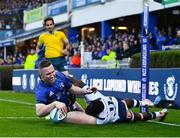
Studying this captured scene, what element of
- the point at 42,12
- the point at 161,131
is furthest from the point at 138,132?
the point at 42,12

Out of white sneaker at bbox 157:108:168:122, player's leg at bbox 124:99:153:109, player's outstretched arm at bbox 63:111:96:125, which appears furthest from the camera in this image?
white sneaker at bbox 157:108:168:122

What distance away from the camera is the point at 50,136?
8398mm

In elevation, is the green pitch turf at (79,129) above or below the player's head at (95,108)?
below

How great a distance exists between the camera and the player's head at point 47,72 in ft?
31.2

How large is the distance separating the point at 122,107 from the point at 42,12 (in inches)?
1417

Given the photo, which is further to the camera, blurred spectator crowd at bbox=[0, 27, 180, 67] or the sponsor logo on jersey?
blurred spectator crowd at bbox=[0, 27, 180, 67]

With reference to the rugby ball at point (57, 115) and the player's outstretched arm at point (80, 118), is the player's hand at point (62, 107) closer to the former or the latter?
the rugby ball at point (57, 115)

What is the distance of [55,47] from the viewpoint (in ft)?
46.5

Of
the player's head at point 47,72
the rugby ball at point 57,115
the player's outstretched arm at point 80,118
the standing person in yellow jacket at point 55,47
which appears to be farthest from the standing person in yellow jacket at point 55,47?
the rugby ball at point 57,115

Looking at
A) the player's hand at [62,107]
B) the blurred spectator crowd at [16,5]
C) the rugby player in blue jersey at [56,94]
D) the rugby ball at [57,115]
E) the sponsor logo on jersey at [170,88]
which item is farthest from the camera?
the blurred spectator crowd at [16,5]

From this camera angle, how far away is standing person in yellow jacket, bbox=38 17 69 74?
14.1 m

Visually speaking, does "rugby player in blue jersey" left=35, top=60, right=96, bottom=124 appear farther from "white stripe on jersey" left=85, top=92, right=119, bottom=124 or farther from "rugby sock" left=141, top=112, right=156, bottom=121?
"rugby sock" left=141, top=112, right=156, bottom=121

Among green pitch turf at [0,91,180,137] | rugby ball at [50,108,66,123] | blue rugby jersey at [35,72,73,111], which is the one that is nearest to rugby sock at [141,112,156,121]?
green pitch turf at [0,91,180,137]

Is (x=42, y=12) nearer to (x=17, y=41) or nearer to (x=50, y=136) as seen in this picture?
(x=17, y=41)
